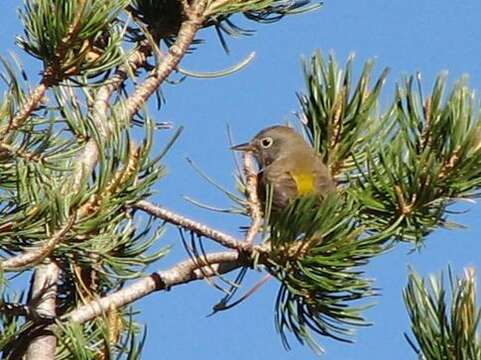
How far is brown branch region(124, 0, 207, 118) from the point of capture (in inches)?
91.4

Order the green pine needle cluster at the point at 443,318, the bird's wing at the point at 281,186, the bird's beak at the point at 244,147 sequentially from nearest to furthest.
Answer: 1. the green pine needle cluster at the point at 443,318
2. the bird's wing at the point at 281,186
3. the bird's beak at the point at 244,147

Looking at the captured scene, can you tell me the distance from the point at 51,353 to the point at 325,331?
475 mm

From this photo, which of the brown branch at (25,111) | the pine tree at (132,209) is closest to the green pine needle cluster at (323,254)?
the pine tree at (132,209)

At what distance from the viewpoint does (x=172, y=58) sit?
242 centimetres

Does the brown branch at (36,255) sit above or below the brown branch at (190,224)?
below

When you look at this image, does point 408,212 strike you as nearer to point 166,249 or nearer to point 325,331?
point 325,331

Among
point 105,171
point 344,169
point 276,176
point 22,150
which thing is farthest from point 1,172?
point 344,169

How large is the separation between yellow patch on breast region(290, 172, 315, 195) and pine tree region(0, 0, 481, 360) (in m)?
0.08

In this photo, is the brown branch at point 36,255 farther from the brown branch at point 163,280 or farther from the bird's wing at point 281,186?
the bird's wing at point 281,186

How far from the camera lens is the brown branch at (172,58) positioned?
7.62 ft

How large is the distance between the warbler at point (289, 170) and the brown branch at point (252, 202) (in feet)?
0.07

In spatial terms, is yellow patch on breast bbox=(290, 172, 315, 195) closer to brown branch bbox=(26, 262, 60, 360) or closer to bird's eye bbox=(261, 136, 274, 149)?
bird's eye bbox=(261, 136, 274, 149)

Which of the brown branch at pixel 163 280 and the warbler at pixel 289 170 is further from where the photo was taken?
the warbler at pixel 289 170

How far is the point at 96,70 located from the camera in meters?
2.21
